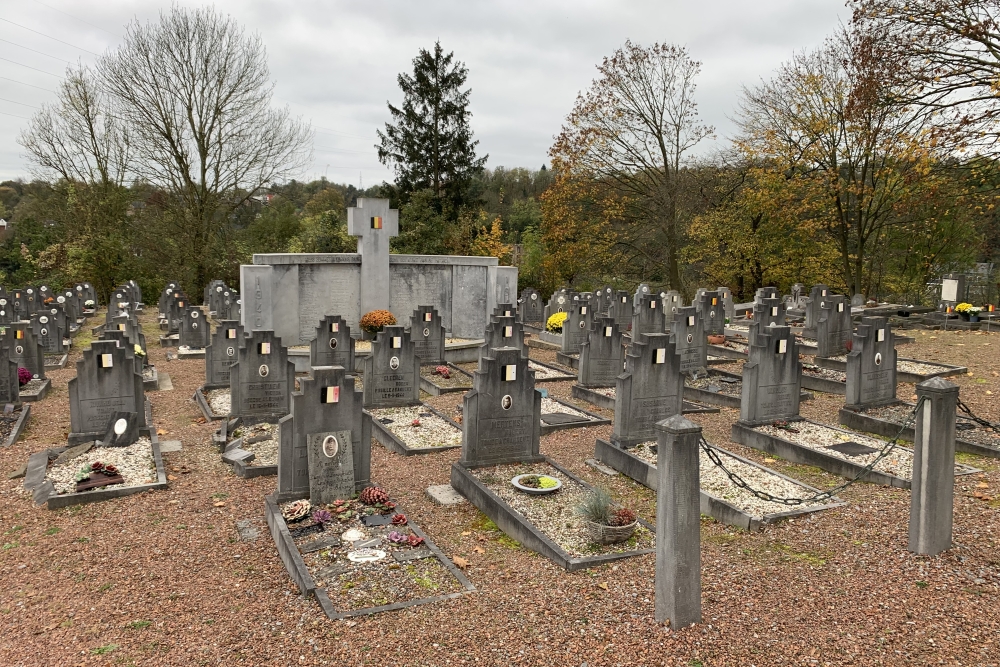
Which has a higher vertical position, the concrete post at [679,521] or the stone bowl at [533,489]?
the concrete post at [679,521]

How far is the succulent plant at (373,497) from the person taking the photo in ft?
25.3

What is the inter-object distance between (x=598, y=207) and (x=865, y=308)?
12.3 m

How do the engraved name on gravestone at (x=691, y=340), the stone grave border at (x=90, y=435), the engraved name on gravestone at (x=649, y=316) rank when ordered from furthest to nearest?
the engraved name on gravestone at (x=649, y=316) < the engraved name on gravestone at (x=691, y=340) < the stone grave border at (x=90, y=435)

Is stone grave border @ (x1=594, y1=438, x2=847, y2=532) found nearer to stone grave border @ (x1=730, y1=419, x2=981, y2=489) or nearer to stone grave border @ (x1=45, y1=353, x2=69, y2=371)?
stone grave border @ (x1=730, y1=419, x2=981, y2=489)

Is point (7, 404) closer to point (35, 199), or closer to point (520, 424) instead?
point (520, 424)

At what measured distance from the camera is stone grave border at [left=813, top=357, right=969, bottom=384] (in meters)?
14.2

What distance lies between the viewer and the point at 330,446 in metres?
7.99

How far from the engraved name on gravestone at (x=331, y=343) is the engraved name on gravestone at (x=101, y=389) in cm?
438

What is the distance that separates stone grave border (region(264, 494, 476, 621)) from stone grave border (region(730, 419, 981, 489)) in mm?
5385

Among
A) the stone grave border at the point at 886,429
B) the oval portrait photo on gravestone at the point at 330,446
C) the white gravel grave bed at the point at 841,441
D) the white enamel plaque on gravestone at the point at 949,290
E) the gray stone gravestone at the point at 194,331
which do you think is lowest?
the white gravel grave bed at the point at 841,441

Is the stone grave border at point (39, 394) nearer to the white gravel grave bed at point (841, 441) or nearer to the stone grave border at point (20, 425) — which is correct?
the stone grave border at point (20, 425)

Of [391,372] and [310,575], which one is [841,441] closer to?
[391,372]

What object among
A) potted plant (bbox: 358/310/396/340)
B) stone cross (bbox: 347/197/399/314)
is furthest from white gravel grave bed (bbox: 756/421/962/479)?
stone cross (bbox: 347/197/399/314)

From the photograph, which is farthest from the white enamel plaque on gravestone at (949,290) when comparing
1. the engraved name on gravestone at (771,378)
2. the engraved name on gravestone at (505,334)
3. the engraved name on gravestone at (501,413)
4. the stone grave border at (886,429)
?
the engraved name on gravestone at (501,413)
